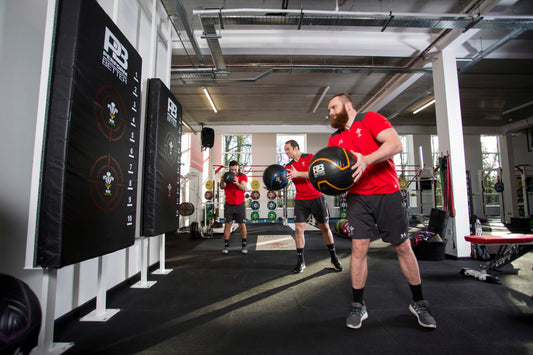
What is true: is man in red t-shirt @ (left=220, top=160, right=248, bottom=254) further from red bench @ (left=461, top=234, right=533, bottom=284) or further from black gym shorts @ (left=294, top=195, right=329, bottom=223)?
red bench @ (left=461, top=234, right=533, bottom=284)

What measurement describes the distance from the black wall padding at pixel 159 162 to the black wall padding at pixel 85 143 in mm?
554

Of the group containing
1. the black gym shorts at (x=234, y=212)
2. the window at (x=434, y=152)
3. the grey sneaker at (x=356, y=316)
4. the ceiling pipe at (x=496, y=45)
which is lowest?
the grey sneaker at (x=356, y=316)

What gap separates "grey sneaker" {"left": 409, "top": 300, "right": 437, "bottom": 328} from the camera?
1601 millimetres

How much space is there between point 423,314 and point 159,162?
265 cm

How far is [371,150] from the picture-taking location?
1.77 metres

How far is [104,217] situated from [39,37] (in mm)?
1257

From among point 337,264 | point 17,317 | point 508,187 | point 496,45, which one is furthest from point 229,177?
point 508,187

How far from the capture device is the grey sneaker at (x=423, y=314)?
160cm

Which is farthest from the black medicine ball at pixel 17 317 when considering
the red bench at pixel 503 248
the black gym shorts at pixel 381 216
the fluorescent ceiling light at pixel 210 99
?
the fluorescent ceiling light at pixel 210 99

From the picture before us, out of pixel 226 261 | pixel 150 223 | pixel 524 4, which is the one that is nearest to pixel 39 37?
pixel 150 223

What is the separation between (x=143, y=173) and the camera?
2527mm

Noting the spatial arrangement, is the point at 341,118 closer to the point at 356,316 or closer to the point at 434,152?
the point at 356,316

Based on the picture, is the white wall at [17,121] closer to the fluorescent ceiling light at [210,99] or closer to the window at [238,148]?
the fluorescent ceiling light at [210,99]

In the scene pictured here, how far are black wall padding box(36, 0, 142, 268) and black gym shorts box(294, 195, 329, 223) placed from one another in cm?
187
